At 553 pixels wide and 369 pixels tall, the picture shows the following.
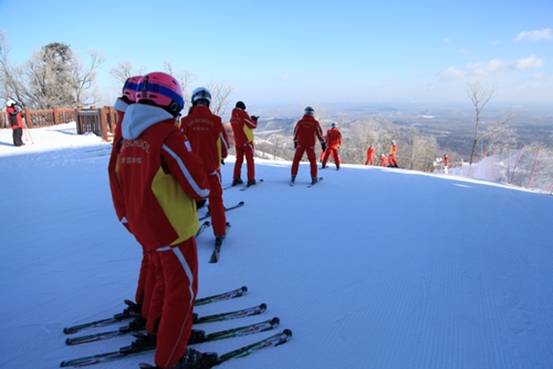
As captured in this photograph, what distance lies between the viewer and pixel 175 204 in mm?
1947

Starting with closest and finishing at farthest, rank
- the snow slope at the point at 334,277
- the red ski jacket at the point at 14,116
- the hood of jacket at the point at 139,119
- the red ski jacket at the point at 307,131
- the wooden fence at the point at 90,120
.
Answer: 1. the hood of jacket at the point at 139,119
2. the snow slope at the point at 334,277
3. the red ski jacket at the point at 307,131
4. the red ski jacket at the point at 14,116
5. the wooden fence at the point at 90,120

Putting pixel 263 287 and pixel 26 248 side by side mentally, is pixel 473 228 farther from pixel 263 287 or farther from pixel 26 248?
pixel 26 248

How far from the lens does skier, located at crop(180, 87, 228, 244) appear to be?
13.4 ft

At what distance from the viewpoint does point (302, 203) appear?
6.36 m

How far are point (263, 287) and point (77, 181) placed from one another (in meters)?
6.65

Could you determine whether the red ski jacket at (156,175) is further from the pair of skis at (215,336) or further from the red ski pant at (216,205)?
the red ski pant at (216,205)

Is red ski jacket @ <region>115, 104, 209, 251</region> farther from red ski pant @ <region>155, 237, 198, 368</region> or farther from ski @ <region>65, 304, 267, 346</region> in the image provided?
ski @ <region>65, 304, 267, 346</region>

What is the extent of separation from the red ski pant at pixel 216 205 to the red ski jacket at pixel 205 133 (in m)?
0.13

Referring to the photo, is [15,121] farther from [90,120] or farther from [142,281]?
[142,281]

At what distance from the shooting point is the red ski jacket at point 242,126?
7508 mm

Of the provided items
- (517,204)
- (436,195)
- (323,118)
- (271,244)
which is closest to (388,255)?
(271,244)

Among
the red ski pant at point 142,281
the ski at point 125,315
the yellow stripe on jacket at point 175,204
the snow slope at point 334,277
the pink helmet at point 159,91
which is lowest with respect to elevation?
the snow slope at point 334,277

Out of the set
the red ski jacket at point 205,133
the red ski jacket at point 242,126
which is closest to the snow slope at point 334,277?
the red ski jacket at point 205,133

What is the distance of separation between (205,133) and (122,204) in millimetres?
2091
